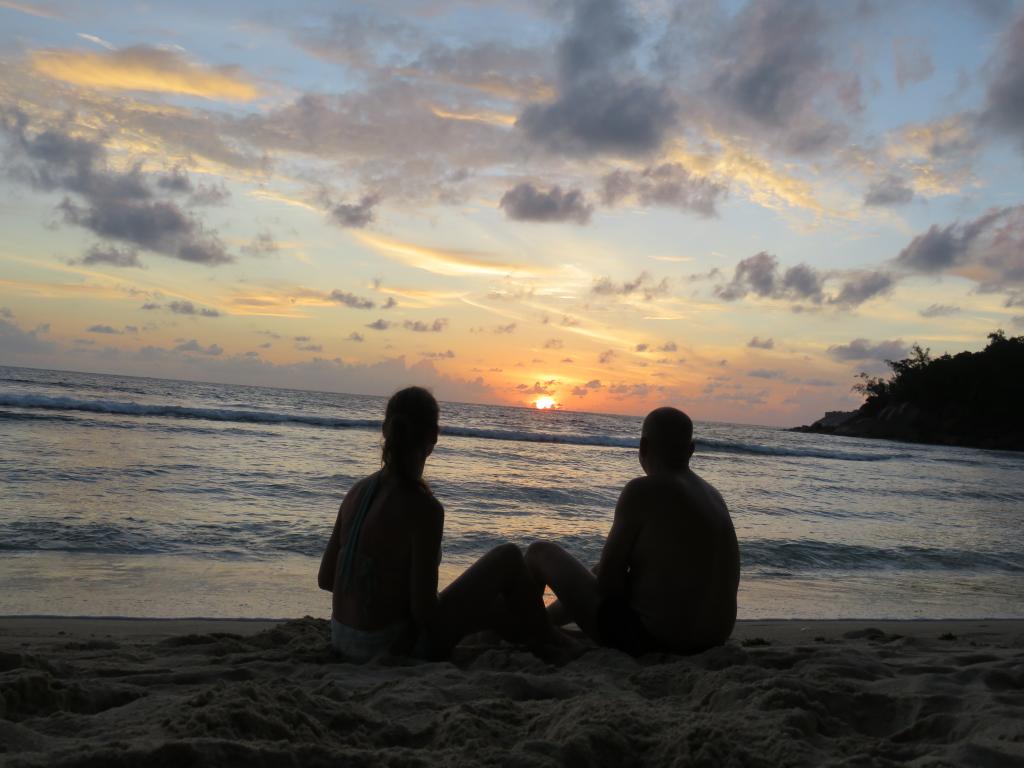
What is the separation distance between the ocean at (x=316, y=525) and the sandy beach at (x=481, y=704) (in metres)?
1.26

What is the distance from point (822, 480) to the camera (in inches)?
752

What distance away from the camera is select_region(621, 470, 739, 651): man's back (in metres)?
3.91

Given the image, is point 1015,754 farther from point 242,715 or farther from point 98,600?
point 98,600

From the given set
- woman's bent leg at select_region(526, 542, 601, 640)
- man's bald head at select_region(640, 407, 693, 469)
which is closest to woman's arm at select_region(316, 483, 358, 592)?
woman's bent leg at select_region(526, 542, 601, 640)

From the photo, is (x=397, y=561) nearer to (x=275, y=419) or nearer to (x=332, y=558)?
(x=332, y=558)

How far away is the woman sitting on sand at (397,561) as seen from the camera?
3.64 m

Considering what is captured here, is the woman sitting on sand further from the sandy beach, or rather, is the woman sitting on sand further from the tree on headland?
the tree on headland

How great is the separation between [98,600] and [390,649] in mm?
2418

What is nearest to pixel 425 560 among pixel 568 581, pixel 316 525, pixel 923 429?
pixel 568 581

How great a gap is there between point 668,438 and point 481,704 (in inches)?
68.6

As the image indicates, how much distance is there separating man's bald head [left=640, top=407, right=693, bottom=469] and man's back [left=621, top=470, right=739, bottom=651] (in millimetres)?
90

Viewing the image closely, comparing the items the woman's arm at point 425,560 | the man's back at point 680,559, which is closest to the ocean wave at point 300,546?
the woman's arm at point 425,560

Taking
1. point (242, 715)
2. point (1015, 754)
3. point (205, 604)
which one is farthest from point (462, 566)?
point (1015, 754)

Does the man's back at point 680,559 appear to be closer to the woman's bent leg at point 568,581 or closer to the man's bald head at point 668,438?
the man's bald head at point 668,438
